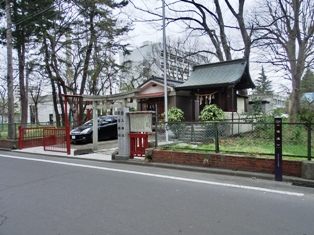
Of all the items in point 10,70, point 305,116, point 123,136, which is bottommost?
point 123,136

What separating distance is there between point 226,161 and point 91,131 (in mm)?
9369

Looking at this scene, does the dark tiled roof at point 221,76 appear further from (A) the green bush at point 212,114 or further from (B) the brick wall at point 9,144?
(B) the brick wall at point 9,144

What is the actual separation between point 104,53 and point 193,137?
52.3 feet

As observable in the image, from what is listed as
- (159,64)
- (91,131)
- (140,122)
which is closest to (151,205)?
(140,122)

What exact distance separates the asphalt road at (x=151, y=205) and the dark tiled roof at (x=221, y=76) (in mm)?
9445

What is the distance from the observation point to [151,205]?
431 centimetres

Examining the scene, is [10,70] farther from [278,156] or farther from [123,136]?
[278,156]

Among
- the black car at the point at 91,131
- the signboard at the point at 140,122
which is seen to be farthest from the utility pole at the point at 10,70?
the signboard at the point at 140,122

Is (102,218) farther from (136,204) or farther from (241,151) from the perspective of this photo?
(241,151)

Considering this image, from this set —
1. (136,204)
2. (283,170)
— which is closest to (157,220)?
(136,204)

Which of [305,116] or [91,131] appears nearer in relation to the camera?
[305,116]

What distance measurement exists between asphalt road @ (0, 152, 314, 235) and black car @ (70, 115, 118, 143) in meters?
6.97

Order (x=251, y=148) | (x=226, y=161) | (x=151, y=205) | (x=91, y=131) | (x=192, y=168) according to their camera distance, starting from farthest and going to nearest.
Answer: (x=91, y=131), (x=251, y=148), (x=192, y=168), (x=226, y=161), (x=151, y=205)

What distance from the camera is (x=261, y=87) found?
197ft
